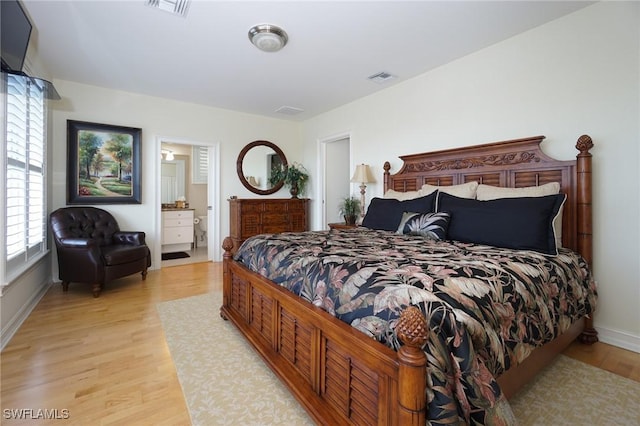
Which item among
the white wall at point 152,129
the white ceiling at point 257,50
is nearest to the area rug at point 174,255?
the white wall at point 152,129

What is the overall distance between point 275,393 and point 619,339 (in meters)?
2.55

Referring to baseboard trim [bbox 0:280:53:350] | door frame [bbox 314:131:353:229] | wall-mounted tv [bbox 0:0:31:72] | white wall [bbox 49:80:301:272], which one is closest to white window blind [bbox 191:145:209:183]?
white wall [bbox 49:80:301:272]

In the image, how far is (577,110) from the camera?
7.88 feet

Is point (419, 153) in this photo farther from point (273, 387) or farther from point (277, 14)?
point (273, 387)

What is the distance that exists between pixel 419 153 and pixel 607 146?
1.68 metres

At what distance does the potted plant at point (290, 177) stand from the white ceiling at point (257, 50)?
1786 millimetres

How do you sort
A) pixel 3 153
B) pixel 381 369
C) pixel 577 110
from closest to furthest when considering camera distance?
pixel 381 369, pixel 3 153, pixel 577 110

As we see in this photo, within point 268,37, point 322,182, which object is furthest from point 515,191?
point 322,182

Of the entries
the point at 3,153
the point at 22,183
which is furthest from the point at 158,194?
the point at 3,153

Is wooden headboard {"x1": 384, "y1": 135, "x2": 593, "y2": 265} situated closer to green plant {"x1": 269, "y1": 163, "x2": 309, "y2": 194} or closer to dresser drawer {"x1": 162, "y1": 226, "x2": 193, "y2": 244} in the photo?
green plant {"x1": 269, "y1": 163, "x2": 309, "y2": 194}

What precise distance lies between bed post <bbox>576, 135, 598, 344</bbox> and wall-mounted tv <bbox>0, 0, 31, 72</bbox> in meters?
4.23

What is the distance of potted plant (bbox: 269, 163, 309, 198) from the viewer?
5.62 meters

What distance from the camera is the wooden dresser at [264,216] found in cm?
496

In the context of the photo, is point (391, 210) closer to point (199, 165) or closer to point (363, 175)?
point (363, 175)
